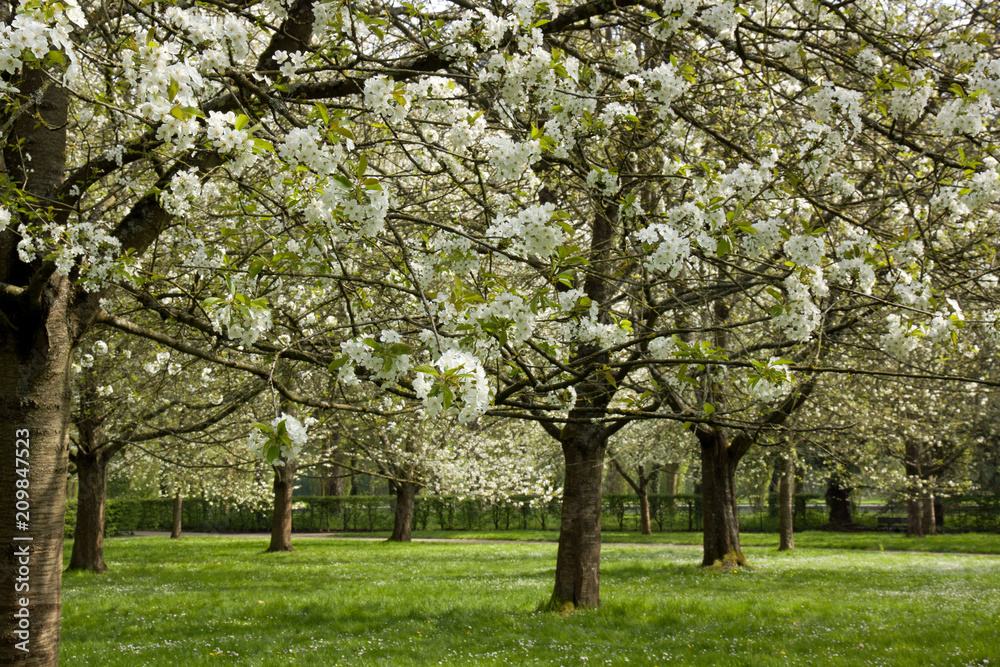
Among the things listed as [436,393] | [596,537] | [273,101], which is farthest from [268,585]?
[436,393]

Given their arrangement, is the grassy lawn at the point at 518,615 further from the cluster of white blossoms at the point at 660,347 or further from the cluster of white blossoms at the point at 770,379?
the cluster of white blossoms at the point at 770,379

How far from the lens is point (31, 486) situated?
133 inches

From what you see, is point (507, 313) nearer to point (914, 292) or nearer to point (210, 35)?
point (210, 35)

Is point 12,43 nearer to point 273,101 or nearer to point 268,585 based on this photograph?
point 273,101

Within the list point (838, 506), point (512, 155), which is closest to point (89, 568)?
point (512, 155)

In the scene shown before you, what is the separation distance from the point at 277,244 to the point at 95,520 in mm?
10408

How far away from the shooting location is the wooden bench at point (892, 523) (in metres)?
22.6

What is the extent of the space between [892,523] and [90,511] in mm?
23674

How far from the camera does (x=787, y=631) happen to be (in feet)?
A: 21.4

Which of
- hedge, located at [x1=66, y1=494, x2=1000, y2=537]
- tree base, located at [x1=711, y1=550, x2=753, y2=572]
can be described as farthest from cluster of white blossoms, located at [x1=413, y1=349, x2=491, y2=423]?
hedge, located at [x1=66, y1=494, x2=1000, y2=537]

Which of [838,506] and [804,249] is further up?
[804,249]

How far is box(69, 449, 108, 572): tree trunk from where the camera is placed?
11.0 metres

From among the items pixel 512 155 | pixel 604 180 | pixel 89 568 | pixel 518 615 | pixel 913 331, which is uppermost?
pixel 604 180

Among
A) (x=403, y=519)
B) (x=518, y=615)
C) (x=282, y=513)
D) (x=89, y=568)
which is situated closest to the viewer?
(x=518, y=615)
